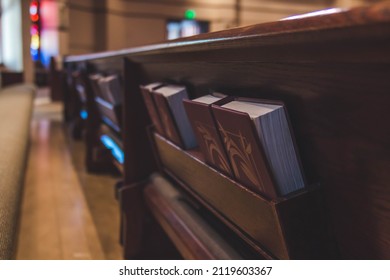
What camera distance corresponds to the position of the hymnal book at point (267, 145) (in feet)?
2.05

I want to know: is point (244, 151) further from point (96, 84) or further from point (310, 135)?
point (96, 84)

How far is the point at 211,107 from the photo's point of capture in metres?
0.74

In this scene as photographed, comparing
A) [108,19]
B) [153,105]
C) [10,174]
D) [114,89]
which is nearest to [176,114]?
[153,105]

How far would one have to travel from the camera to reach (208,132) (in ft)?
2.67

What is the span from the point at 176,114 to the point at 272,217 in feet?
1.55

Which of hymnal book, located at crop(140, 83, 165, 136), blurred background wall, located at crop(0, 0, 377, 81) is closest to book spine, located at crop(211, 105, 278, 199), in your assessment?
hymnal book, located at crop(140, 83, 165, 136)

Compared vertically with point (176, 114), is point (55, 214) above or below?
below

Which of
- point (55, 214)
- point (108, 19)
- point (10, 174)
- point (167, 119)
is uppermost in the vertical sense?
point (108, 19)

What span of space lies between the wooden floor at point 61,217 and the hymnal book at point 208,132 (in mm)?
756

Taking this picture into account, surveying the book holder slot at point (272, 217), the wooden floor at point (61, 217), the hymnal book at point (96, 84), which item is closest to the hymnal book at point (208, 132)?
the book holder slot at point (272, 217)

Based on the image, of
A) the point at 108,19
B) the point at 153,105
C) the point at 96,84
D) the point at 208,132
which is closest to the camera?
the point at 208,132
